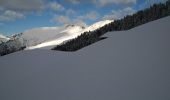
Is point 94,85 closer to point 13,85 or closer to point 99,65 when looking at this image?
point 99,65

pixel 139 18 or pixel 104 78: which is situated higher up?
pixel 139 18

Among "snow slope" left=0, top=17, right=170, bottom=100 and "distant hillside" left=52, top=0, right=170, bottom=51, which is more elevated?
"distant hillside" left=52, top=0, right=170, bottom=51

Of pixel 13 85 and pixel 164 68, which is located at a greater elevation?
pixel 164 68

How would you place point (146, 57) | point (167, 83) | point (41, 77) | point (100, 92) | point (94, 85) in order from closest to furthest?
point (167, 83)
point (100, 92)
point (94, 85)
point (146, 57)
point (41, 77)

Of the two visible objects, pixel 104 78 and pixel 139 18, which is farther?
pixel 139 18

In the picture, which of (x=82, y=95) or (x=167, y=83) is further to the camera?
(x=82, y=95)

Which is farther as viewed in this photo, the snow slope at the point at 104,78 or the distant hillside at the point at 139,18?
the distant hillside at the point at 139,18

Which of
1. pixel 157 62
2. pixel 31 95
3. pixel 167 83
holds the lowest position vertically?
pixel 31 95

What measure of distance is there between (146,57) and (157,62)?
1.70ft

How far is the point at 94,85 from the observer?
3.70 m

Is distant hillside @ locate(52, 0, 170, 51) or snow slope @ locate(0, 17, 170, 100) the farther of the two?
distant hillside @ locate(52, 0, 170, 51)

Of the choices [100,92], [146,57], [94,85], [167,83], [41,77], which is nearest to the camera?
[167,83]

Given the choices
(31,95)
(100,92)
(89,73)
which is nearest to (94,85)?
(100,92)

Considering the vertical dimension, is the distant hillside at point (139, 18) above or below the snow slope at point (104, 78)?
above
